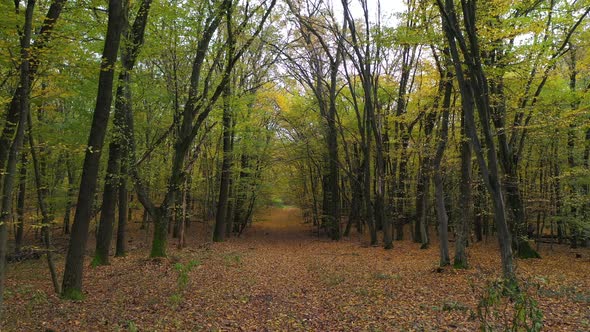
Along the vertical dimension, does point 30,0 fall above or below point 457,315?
Answer: above

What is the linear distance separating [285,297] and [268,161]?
49.9 feet

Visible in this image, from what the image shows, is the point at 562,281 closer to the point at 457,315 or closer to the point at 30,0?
the point at 457,315

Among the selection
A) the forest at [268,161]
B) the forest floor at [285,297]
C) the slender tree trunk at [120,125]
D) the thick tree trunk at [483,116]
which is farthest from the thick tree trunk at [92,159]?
the thick tree trunk at [483,116]

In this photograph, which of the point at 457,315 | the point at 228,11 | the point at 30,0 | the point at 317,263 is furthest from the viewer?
the point at 317,263

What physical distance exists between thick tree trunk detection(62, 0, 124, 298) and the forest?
0.03m

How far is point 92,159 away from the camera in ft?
24.5

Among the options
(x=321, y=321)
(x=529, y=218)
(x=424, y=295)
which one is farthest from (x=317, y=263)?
(x=529, y=218)

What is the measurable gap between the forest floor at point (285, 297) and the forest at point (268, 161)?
0.22ft

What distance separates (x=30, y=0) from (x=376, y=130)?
1354 centimetres

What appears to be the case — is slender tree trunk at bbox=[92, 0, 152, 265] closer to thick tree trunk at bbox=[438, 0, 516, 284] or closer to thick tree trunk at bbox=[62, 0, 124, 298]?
thick tree trunk at bbox=[62, 0, 124, 298]

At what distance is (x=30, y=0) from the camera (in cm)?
539

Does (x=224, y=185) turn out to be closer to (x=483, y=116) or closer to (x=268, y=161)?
(x=268, y=161)

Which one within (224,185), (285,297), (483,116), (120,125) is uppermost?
(120,125)

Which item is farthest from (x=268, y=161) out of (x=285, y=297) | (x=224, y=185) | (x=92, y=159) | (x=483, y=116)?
(x=483, y=116)
